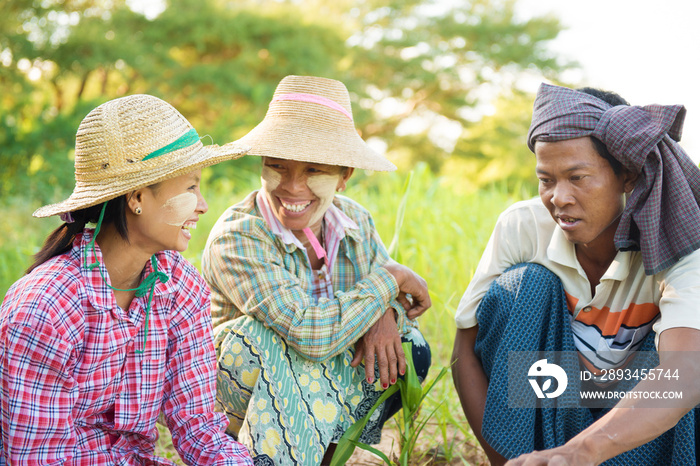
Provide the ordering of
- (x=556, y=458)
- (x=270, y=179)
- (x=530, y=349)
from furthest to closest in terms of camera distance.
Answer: (x=270, y=179) < (x=530, y=349) < (x=556, y=458)

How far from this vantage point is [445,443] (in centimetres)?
251

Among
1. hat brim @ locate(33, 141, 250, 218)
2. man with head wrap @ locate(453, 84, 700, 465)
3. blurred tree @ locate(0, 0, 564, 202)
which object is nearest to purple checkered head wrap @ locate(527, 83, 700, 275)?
man with head wrap @ locate(453, 84, 700, 465)

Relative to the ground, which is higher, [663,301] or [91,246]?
[91,246]

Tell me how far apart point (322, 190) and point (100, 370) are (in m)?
0.99

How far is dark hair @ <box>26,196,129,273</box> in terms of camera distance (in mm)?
1754

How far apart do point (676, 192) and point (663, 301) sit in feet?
1.07

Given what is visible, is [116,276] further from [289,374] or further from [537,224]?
[537,224]

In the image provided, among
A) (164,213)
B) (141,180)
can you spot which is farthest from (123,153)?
(164,213)

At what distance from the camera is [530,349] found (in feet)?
6.81

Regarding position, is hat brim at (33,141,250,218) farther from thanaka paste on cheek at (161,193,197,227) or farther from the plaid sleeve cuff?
the plaid sleeve cuff

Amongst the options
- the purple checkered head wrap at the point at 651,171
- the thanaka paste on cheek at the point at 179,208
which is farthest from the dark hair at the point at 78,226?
the purple checkered head wrap at the point at 651,171

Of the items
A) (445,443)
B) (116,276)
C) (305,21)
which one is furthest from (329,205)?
(305,21)

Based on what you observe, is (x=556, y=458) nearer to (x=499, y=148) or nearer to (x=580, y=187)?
(x=580, y=187)

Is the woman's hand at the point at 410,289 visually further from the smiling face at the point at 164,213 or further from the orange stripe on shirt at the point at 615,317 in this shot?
the smiling face at the point at 164,213
